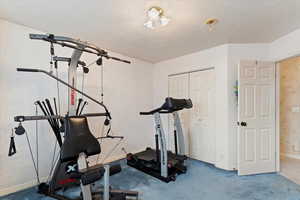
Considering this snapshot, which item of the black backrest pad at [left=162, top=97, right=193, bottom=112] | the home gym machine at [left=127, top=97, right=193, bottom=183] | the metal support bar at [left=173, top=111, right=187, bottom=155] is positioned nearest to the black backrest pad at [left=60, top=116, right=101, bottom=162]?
the home gym machine at [left=127, top=97, right=193, bottom=183]

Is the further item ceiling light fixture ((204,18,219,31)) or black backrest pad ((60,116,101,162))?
ceiling light fixture ((204,18,219,31))

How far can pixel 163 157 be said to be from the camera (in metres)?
2.83

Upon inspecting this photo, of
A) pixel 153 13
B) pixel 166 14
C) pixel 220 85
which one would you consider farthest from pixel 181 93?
pixel 153 13

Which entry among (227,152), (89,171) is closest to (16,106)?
(89,171)

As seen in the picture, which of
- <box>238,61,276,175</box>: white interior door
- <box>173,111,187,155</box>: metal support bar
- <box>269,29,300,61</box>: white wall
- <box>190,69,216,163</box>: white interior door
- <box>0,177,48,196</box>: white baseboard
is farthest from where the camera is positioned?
<box>190,69,216,163</box>: white interior door

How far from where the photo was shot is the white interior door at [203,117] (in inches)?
139

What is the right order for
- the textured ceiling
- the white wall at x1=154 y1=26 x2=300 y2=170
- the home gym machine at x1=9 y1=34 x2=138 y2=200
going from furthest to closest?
the white wall at x1=154 y1=26 x2=300 y2=170, the textured ceiling, the home gym machine at x1=9 y1=34 x2=138 y2=200

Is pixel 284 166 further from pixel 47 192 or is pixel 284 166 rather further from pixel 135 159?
pixel 47 192

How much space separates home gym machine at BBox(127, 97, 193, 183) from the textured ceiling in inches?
45.6

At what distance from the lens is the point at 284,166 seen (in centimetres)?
341

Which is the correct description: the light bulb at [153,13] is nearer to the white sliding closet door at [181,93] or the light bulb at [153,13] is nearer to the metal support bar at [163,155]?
the metal support bar at [163,155]

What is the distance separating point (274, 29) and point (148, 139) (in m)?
3.51

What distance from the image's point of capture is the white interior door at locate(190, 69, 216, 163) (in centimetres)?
353

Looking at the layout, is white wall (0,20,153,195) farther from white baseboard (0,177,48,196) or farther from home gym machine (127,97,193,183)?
home gym machine (127,97,193,183)
